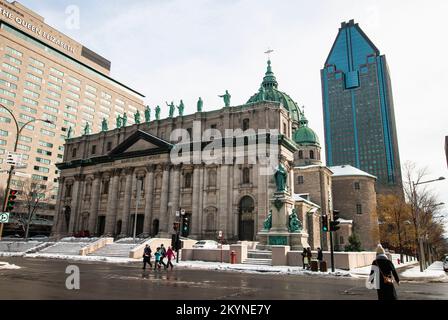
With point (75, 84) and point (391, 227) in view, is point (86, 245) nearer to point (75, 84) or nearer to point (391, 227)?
point (391, 227)

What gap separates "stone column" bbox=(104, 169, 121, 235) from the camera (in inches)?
2116

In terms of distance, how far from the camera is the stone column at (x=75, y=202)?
5906cm

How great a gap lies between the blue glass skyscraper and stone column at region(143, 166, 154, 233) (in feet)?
372

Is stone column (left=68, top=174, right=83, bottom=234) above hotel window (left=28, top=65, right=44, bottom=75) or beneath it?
beneath

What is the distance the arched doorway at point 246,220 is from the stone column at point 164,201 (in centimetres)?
1079

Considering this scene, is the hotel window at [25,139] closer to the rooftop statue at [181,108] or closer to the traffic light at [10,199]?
the rooftop statue at [181,108]

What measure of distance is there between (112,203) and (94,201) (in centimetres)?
487

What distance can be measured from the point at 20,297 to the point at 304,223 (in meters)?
46.2

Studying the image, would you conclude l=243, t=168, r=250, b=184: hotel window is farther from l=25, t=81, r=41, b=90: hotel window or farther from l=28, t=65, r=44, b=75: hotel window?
l=28, t=65, r=44, b=75: hotel window

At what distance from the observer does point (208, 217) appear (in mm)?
46781

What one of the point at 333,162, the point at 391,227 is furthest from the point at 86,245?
the point at 333,162

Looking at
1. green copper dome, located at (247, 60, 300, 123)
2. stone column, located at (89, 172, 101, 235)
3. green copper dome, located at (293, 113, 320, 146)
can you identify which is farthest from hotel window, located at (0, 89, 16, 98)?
green copper dome, located at (293, 113, 320, 146)

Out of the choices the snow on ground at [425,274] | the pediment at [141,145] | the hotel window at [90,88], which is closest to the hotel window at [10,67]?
the hotel window at [90,88]

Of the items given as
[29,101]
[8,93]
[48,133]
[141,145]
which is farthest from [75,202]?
[29,101]
